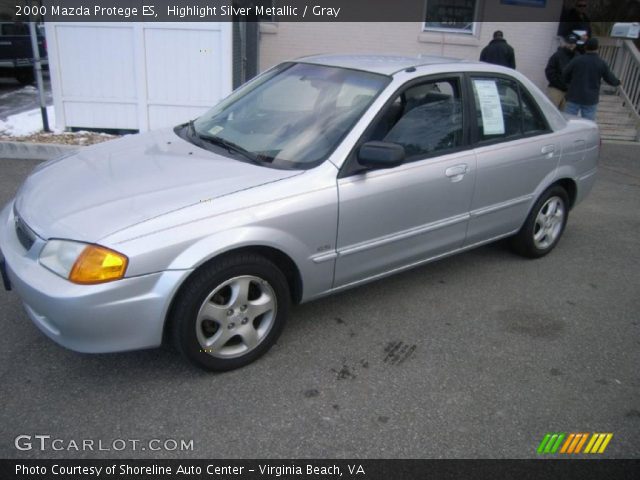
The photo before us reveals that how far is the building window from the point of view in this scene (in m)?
10.0

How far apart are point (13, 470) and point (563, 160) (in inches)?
167

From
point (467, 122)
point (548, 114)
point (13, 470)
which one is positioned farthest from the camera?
point (548, 114)

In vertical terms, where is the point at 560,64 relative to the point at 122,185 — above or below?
above

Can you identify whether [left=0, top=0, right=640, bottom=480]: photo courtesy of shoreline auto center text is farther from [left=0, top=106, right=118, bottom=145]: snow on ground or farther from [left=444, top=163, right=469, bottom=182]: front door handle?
[left=0, top=106, right=118, bottom=145]: snow on ground

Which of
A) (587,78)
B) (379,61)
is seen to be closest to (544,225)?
(379,61)

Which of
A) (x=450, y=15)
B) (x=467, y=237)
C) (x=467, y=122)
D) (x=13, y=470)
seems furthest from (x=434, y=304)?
(x=450, y=15)

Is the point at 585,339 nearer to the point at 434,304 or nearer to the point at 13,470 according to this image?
the point at 434,304

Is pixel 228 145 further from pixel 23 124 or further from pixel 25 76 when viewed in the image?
pixel 25 76

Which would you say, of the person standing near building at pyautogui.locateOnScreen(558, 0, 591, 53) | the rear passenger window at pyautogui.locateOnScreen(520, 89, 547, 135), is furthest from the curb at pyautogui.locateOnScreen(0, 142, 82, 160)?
the person standing near building at pyautogui.locateOnScreen(558, 0, 591, 53)

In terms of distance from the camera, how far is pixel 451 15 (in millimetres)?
10148

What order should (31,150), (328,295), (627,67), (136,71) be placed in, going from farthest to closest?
(627,67)
(136,71)
(31,150)
(328,295)

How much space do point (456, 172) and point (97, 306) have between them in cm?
236

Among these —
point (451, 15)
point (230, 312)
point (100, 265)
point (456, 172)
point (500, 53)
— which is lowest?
point (230, 312)

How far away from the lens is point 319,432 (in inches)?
101
